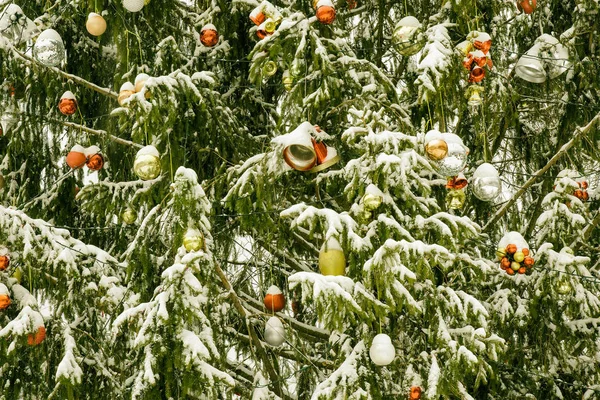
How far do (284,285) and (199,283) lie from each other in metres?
2.80

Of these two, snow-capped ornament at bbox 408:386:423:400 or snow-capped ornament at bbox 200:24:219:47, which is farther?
snow-capped ornament at bbox 200:24:219:47

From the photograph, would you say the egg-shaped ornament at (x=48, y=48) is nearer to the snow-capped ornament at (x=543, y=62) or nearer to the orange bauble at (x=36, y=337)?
the orange bauble at (x=36, y=337)

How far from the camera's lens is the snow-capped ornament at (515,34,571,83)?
5031 mm

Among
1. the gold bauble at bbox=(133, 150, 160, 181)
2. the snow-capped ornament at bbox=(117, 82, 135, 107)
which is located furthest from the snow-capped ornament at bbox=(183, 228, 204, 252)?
the snow-capped ornament at bbox=(117, 82, 135, 107)

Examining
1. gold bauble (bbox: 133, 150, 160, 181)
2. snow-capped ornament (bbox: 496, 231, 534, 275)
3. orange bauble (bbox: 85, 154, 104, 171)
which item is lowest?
snow-capped ornament (bbox: 496, 231, 534, 275)

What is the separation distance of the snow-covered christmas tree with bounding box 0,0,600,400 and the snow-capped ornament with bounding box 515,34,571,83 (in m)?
0.02

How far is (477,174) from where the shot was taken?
467 centimetres

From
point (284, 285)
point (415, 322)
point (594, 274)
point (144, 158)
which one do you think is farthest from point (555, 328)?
point (144, 158)

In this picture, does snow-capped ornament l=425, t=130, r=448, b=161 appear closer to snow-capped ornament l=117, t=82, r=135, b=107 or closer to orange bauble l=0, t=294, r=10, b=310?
snow-capped ornament l=117, t=82, r=135, b=107

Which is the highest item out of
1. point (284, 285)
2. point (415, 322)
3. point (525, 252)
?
point (525, 252)

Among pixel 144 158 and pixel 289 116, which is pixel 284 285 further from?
pixel 144 158

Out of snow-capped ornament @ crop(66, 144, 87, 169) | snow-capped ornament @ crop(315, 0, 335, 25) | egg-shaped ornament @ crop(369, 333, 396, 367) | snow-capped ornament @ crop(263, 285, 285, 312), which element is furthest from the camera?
snow-capped ornament @ crop(66, 144, 87, 169)

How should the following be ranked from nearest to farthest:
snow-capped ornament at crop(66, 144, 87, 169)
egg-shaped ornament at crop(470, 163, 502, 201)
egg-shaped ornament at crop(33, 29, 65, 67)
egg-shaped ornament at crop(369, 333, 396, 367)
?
1. egg-shaped ornament at crop(369, 333, 396, 367)
2. egg-shaped ornament at crop(470, 163, 502, 201)
3. egg-shaped ornament at crop(33, 29, 65, 67)
4. snow-capped ornament at crop(66, 144, 87, 169)

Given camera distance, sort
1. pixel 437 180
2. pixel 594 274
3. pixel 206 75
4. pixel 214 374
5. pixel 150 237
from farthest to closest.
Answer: pixel 594 274
pixel 437 180
pixel 206 75
pixel 150 237
pixel 214 374
